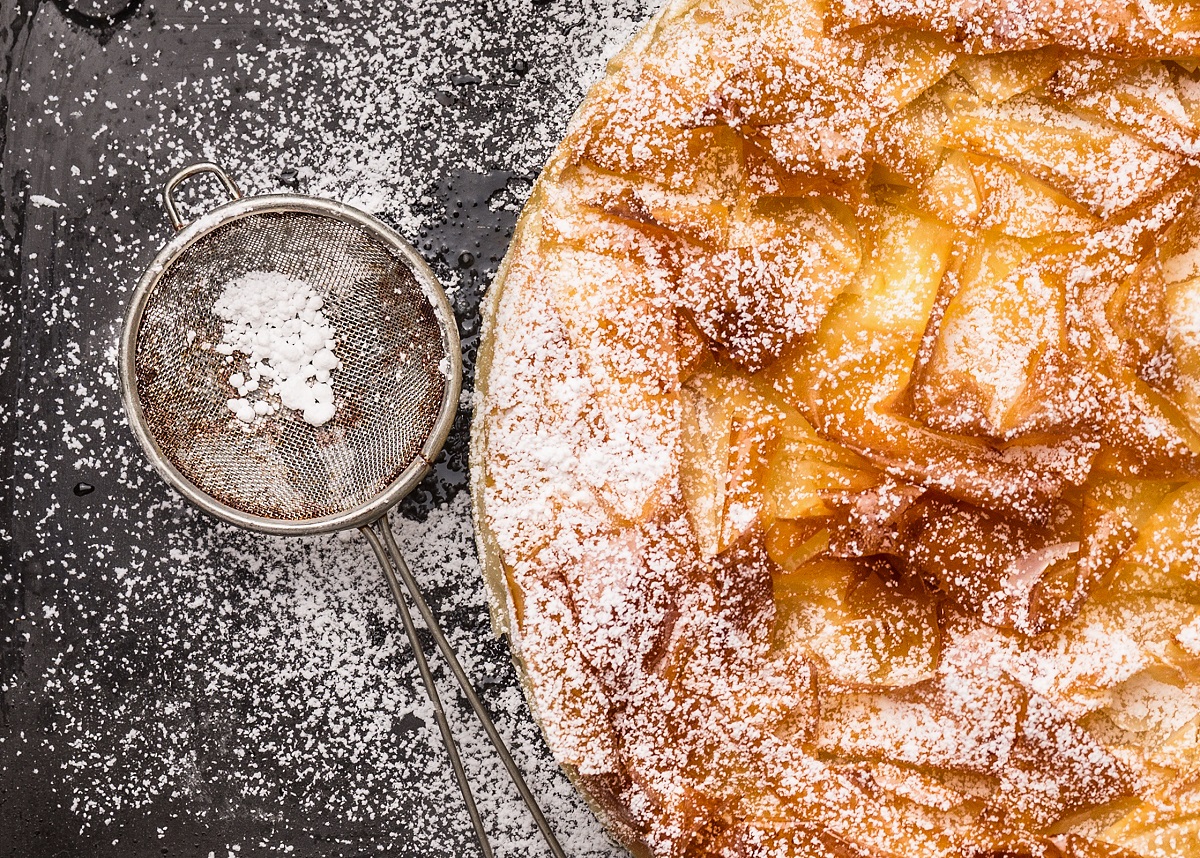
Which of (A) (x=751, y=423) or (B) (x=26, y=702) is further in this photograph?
(B) (x=26, y=702)

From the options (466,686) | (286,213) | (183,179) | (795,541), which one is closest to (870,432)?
(795,541)

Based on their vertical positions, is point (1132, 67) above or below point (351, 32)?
below

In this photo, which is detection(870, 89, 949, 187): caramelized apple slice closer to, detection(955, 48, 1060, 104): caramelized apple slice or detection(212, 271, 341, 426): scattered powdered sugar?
detection(955, 48, 1060, 104): caramelized apple slice

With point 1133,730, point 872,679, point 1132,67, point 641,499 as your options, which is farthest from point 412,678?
point 1132,67

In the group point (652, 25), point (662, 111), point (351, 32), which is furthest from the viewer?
point (351, 32)

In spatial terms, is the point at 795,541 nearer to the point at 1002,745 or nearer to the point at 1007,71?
the point at 1002,745

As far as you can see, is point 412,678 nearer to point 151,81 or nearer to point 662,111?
point 662,111

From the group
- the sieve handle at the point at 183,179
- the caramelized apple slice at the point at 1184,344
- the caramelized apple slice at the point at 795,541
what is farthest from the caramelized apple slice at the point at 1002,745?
the sieve handle at the point at 183,179
